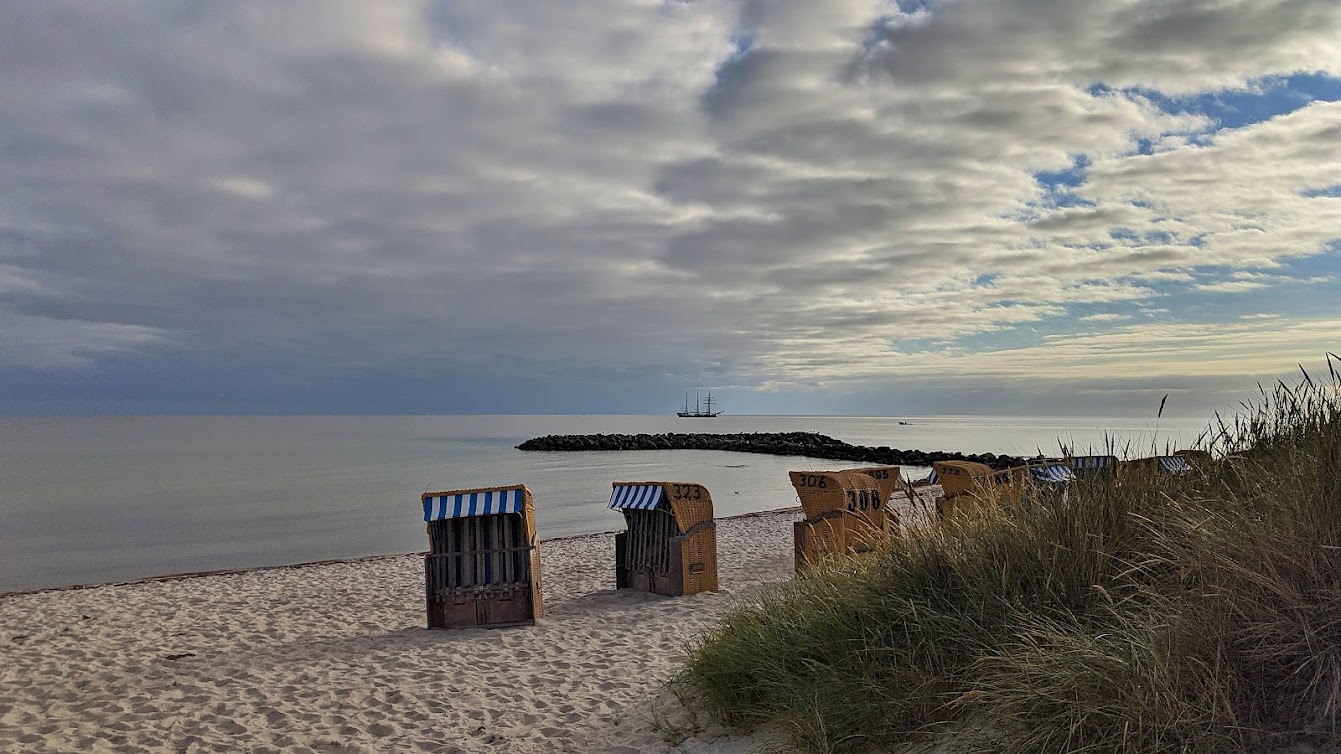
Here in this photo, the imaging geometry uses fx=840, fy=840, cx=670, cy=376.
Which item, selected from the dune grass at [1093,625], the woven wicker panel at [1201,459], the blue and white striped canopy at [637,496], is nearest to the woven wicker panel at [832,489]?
the blue and white striped canopy at [637,496]

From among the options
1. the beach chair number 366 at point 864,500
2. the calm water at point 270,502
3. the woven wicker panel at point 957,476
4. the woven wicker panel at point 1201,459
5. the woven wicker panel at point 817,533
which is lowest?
the calm water at point 270,502

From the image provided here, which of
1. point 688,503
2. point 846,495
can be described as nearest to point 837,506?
point 846,495

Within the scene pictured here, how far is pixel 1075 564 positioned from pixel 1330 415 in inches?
49.3

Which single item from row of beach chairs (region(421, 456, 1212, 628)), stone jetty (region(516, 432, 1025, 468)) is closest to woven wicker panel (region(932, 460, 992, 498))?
row of beach chairs (region(421, 456, 1212, 628))

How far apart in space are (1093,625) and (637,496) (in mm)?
6684

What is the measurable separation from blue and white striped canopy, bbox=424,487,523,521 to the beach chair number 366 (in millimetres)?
Answer: 3722

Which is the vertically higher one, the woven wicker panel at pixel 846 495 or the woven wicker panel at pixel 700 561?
the woven wicker panel at pixel 846 495

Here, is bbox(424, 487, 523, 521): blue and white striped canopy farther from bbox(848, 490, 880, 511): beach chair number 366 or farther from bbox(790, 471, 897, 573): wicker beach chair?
bbox(848, 490, 880, 511): beach chair number 366

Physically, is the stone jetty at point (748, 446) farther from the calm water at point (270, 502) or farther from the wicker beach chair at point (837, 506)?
the wicker beach chair at point (837, 506)

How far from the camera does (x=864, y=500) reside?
31.6 ft

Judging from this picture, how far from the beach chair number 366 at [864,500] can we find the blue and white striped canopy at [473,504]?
372cm

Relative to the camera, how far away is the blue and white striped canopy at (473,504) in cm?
829

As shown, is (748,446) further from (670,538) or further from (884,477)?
(670,538)

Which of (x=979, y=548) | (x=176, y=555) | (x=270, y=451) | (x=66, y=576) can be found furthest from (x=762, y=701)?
(x=270, y=451)
